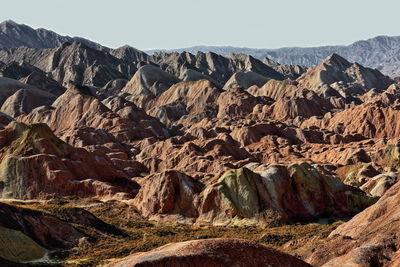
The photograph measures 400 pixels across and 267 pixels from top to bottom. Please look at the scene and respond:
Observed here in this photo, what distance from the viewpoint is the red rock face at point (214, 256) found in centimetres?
3462

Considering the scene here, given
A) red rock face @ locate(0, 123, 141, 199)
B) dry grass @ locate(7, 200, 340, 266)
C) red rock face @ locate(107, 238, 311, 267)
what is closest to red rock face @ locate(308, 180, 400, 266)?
dry grass @ locate(7, 200, 340, 266)

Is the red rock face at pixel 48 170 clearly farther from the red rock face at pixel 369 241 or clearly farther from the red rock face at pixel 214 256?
the red rock face at pixel 214 256

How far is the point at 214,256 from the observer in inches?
1375

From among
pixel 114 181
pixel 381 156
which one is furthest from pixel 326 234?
pixel 381 156

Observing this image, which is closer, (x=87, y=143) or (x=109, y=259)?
(x=109, y=259)

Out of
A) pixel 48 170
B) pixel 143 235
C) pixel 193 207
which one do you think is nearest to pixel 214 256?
pixel 143 235

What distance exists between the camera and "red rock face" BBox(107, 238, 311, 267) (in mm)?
34625

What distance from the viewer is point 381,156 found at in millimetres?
150500

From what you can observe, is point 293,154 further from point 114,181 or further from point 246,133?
point 114,181

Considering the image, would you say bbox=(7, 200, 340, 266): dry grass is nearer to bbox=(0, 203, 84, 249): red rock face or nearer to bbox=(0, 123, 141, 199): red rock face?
bbox=(0, 203, 84, 249): red rock face

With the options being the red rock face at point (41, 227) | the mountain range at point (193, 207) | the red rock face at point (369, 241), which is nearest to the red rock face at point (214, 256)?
the mountain range at point (193, 207)

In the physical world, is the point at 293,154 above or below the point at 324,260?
below

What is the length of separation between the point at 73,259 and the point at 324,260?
3111cm

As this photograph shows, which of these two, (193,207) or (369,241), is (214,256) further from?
(193,207)
